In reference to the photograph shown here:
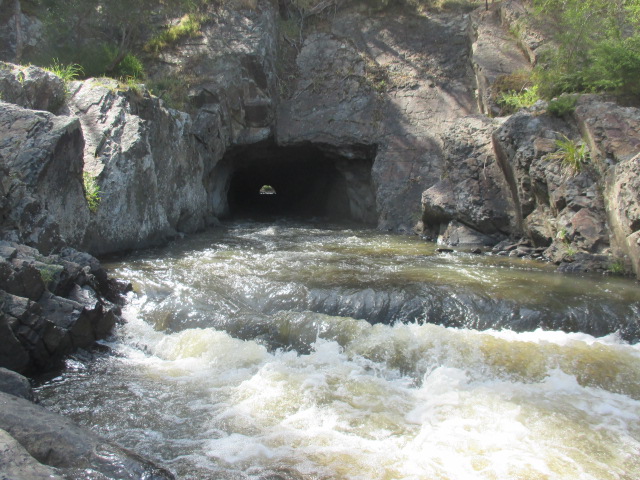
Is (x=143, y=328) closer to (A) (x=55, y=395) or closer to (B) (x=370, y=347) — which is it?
(A) (x=55, y=395)

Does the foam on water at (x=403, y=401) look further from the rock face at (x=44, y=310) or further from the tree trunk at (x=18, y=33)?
the tree trunk at (x=18, y=33)

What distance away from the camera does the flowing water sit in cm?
380

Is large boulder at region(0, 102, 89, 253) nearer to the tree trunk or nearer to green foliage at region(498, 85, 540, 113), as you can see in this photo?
the tree trunk

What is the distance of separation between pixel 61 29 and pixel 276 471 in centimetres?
1507

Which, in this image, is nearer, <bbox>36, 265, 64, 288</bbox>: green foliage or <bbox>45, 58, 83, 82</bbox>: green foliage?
<bbox>36, 265, 64, 288</bbox>: green foliage

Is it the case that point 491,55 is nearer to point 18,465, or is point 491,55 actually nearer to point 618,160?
point 618,160

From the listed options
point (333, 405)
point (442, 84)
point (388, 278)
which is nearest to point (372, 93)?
point (442, 84)

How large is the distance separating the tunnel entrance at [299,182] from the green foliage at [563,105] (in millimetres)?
6659

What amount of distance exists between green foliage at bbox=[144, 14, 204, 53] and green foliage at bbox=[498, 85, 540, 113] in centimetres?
1059

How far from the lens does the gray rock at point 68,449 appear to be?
2.90 m

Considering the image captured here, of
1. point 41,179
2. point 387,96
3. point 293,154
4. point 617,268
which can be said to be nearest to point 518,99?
point 387,96

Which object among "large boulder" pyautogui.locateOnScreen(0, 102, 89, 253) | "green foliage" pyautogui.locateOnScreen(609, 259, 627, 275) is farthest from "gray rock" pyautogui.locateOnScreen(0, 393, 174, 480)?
"green foliage" pyautogui.locateOnScreen(609, 259, 627, 275)

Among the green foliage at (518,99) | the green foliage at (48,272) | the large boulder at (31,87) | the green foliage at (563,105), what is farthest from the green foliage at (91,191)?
the green foliage at (518,99)

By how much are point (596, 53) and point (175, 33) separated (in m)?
13.0
